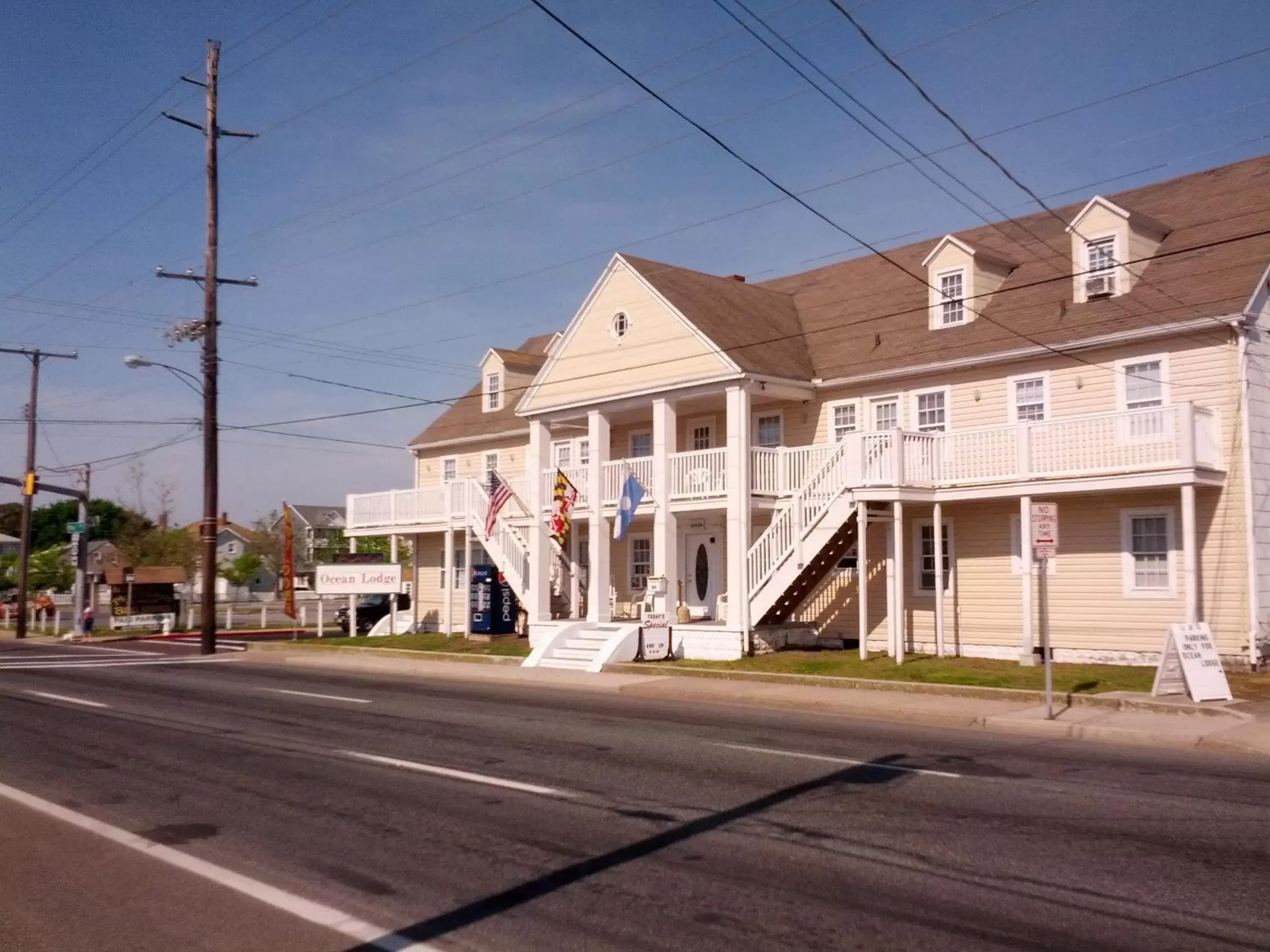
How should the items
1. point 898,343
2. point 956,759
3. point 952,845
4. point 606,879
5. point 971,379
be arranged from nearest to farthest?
1. point 606,879
2. point 952,845
3. point 956,759
4. point 971,379
5. point 898,343

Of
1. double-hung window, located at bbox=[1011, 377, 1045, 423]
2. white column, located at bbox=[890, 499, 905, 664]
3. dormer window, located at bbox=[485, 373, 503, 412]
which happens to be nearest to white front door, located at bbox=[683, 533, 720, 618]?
white column, located at bbox=[890, 499, 905, 664]

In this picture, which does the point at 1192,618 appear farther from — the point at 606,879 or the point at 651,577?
the point at 606,879

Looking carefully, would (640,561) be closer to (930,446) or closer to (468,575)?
(468,575)

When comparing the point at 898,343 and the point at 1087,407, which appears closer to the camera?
the point at 1087,407

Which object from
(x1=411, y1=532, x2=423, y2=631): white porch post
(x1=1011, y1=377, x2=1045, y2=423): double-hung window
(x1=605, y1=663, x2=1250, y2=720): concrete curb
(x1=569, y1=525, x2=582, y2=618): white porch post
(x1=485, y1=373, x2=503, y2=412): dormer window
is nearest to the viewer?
(x1=605, y1=663, x2=1250, y2=720): concrete curb

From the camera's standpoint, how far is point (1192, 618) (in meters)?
19.9

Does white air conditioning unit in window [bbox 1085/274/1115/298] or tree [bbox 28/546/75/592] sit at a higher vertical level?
white air conditioning unit in window [bbox 1085/274/1115/298]

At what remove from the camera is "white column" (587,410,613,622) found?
28156 mm

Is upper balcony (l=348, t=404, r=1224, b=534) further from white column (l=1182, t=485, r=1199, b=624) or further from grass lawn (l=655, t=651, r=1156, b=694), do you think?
grass lawn (l=655, t=651, r=1156, b=694)

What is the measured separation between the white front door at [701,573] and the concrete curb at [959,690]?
4.84 m

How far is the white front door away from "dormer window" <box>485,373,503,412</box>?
10821mm

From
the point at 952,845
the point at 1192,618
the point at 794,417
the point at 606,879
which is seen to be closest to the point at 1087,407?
the point at 1192,618

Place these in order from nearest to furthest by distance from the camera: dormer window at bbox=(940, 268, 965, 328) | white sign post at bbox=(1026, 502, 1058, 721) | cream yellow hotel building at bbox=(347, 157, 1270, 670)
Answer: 1. white sign post at bbox=(1026, 502, 1058, 721)
2. cream yellow hotel building at bbox=(347, 157, 1270, 670)
3. dormer window at bbox=(940, 268, 965, 328)

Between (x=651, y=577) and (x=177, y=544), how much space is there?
5810 centimetres
